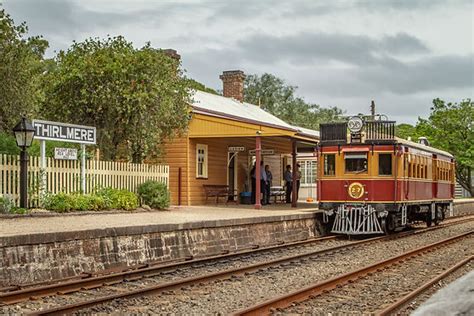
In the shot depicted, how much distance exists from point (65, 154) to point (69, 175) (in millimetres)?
622

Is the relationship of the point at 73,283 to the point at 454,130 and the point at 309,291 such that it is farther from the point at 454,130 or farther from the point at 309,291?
the point at 454,130

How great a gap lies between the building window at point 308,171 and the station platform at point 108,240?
17.2 m

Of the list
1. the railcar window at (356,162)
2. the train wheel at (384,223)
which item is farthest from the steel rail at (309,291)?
the railcar window at (356,162)

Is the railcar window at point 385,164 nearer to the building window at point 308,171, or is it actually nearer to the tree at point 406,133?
the building window at point 308,171

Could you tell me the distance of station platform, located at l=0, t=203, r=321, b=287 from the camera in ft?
35.3

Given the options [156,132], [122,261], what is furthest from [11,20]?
[122,261]

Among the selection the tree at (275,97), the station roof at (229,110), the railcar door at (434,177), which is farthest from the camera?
the tree at (275,97)

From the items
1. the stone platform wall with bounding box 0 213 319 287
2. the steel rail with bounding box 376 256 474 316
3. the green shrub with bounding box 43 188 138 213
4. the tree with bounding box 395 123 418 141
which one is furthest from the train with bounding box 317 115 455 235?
the tree with bounding box 395 123 418 141

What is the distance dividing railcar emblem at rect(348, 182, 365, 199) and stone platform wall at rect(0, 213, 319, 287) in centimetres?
235

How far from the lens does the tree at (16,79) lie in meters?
22.1

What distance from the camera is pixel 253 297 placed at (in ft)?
31.1

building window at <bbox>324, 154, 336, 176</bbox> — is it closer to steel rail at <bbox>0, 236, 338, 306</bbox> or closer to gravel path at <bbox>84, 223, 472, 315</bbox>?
gravel path at <bbox>84, 223, 472, 315</bbox>

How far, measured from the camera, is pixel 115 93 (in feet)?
66.4

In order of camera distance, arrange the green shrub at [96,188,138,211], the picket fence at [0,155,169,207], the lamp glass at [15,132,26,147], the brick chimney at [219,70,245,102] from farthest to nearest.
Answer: the brick chimney at [219,70,245,102] → the green shrub at [96,188,138,211] → the picket fence at [0,155,169,207] → the lamp glass at [15,132,26,147]
